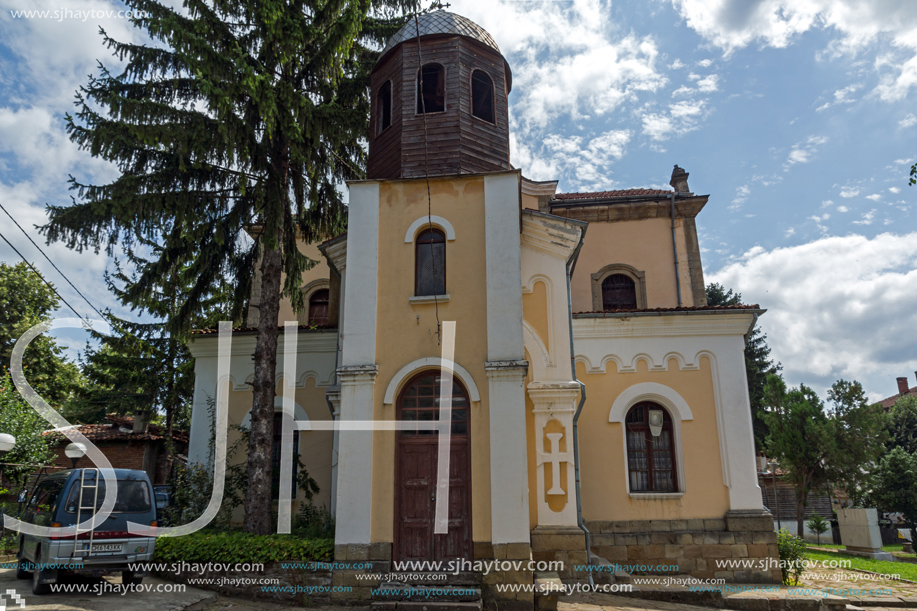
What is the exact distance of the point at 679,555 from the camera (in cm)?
1166

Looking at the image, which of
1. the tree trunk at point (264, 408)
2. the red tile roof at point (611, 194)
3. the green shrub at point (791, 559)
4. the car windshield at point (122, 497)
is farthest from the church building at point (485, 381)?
the red tile roof at point (611, 194)

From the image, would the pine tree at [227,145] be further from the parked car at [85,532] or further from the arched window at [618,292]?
the arched window at [618,292]

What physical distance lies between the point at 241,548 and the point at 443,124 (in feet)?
28.2

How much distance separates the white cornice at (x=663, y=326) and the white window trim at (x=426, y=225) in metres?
4.12

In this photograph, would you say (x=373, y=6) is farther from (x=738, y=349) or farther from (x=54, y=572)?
(x=54, y=572)

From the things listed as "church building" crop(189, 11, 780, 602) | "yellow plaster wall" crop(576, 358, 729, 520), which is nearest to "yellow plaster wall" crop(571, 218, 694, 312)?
"church building" crop(189, 11, 780, 602)

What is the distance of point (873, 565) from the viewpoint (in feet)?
50.0

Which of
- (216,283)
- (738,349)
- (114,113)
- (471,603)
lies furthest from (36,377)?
(738,349)

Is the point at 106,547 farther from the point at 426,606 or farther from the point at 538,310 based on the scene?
the point at 538,310

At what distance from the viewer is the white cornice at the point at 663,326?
1280cm

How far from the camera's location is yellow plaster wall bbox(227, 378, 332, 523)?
1270 cm

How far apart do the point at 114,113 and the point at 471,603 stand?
34.7ft

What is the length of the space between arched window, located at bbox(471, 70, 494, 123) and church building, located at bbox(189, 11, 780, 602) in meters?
0.03

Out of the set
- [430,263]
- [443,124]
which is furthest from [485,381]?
[443,124]
